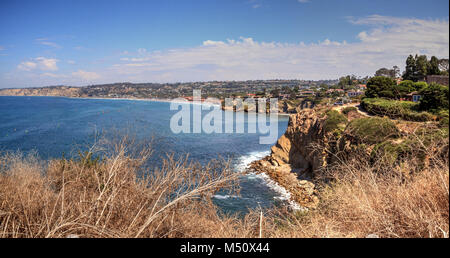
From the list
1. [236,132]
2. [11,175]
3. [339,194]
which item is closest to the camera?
[339,194]

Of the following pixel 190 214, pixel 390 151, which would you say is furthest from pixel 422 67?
pixel 190 214

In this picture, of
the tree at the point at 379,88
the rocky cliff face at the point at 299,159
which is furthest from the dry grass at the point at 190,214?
the tree at the point at 379,88

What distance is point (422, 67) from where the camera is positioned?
115 ft

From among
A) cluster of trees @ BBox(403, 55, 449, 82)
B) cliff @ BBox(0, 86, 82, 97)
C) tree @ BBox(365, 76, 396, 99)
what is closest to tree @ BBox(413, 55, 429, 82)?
cluster of trees @ BBox(403, 55, 449, 82)

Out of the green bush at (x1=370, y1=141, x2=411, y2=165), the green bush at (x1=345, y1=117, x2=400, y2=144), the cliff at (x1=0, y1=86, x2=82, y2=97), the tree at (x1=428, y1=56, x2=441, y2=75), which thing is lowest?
the green bush at (x1=370, y1=141, x2=411, y2=165)

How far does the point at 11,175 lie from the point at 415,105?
15.4m

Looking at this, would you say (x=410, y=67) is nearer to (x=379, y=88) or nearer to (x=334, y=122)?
(x=379, y=88)

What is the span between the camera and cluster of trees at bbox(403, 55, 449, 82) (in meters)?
32.4

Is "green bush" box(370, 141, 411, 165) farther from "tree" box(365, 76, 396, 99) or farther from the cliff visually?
the cliff

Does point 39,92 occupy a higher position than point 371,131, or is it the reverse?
point 39,92

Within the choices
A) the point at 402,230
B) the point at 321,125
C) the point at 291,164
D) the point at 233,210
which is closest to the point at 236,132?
the point at 291,164

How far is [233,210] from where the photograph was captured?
17.9 m
